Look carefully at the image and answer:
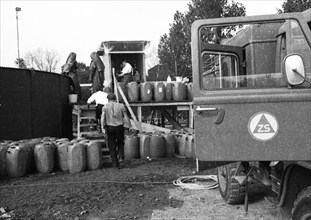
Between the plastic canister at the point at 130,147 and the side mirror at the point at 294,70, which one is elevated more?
the side mirror at the point at 294,70

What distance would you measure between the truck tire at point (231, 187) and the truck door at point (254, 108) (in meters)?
2.01

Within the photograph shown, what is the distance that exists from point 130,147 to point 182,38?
19764 mm

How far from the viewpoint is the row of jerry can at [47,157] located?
827 centimetres

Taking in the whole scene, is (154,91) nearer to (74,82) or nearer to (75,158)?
(74,82)

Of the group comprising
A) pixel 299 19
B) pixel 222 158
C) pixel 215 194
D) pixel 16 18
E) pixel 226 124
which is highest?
pixel 16 18

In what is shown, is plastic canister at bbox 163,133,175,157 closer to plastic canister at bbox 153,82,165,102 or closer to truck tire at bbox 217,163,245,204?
plastic canister at bbox 153,82,165,102

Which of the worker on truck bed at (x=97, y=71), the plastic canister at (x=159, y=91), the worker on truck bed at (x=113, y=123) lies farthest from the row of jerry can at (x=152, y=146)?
the worker on truck bed at (x=97, y=71)

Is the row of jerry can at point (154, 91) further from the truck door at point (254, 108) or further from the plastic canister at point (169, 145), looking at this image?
the truck door at point (254, 108)

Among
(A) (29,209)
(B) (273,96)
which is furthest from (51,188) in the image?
(B) (273,96)

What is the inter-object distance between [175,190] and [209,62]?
142 inches

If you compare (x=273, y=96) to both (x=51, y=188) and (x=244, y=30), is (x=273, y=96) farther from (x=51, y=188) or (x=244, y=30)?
(x=51, y=188)

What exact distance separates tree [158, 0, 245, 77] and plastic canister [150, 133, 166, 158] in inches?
674

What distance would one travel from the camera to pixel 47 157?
874cm

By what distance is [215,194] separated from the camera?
6574mm
